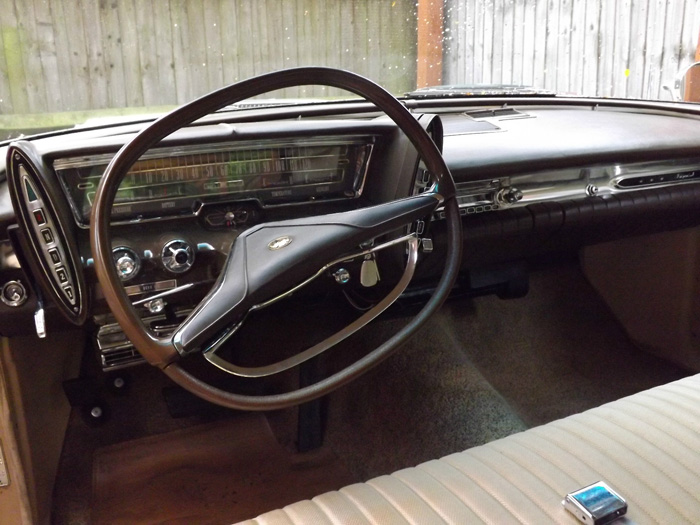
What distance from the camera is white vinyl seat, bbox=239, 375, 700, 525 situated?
99 cm

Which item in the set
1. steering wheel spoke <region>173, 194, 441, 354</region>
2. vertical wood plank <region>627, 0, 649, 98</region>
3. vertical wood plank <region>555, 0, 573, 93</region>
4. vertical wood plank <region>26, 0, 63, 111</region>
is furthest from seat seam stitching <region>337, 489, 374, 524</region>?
vertical wood plank <region>627, 0, 649, 98</region>

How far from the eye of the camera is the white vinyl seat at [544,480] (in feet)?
3.24

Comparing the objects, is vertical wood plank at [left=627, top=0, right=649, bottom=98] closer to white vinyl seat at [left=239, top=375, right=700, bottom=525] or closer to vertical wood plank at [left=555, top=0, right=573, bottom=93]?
vertical wood plank at [left=555, top=0, right=573, bottom=93]

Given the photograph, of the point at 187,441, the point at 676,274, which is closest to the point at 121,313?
the point at 187,441

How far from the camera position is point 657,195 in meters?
2.00

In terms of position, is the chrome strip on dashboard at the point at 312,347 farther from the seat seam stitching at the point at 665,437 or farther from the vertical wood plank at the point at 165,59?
the vertical wood plank at the point at 165,59

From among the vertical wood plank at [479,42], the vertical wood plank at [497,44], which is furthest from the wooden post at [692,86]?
the vertical wood plank at [479,42]

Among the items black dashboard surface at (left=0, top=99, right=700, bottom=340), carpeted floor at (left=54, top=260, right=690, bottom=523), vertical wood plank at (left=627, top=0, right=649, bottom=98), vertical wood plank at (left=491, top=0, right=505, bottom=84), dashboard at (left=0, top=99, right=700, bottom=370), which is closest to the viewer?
dashboard at (left=0, top=99, right=700, bottom=370)

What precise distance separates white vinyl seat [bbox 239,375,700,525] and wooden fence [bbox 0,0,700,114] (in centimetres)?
105

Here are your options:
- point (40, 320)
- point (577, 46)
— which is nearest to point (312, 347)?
point (40, 320)

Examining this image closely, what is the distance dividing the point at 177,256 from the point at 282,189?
291 mm

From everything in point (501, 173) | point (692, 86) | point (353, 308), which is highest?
point (692, 86)

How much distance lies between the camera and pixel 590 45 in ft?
8.25

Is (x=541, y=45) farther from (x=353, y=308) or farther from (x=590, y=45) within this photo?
(x=353, y=308)
